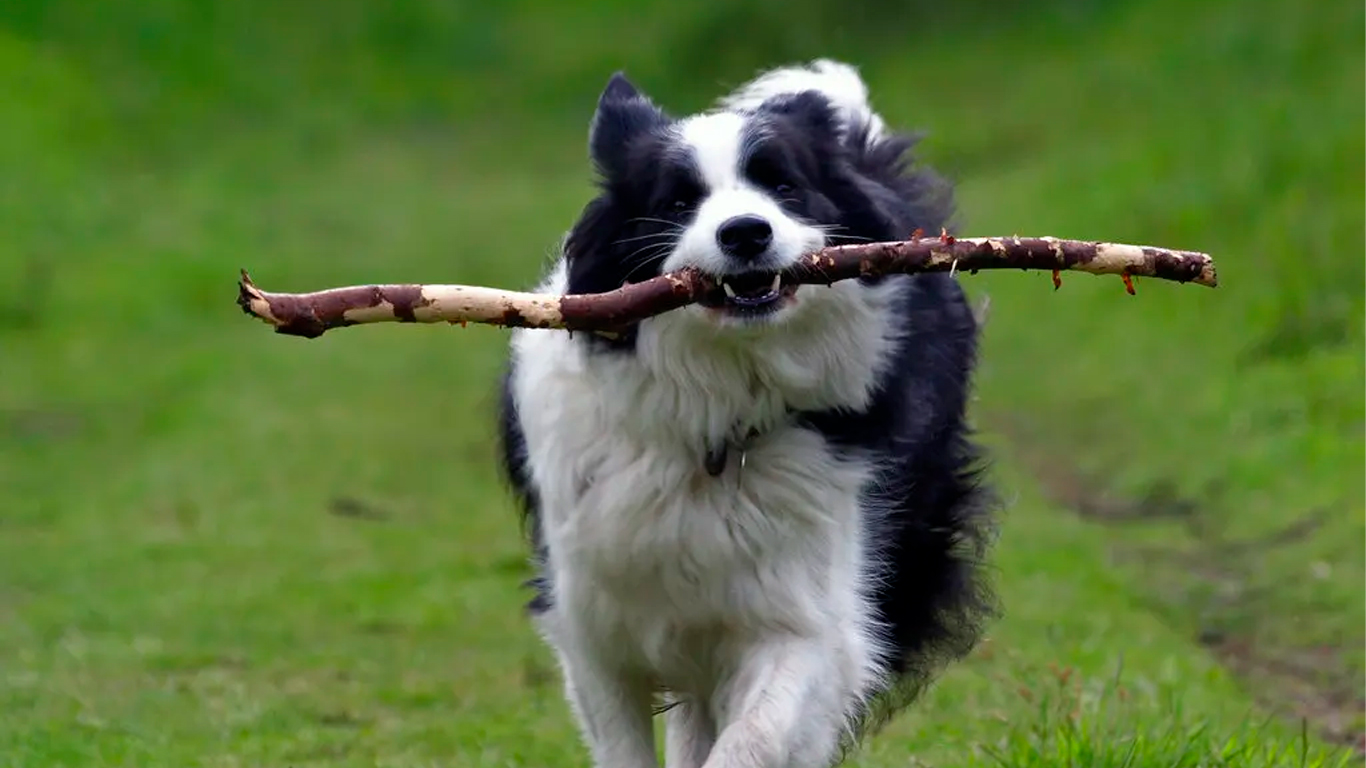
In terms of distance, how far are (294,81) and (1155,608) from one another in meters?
20.1

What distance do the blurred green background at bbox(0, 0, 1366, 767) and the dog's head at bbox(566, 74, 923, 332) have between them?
1.84 meters

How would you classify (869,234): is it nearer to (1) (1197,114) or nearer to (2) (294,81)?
(1) (1197,114)

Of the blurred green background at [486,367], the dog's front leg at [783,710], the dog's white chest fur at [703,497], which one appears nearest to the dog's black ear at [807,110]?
the dog's white chest fur at [703,497]

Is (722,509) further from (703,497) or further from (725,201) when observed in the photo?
(725,201)

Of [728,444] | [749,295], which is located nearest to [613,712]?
[728,444]

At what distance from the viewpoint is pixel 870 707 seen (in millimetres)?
5633

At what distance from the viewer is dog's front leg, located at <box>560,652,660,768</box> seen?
5371 millimetres

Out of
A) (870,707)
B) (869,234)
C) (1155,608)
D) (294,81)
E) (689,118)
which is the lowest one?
(1155,608)

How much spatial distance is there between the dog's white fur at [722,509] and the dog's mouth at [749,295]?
0.05 meters

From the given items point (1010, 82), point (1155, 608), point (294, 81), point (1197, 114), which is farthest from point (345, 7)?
point (1155, 608)

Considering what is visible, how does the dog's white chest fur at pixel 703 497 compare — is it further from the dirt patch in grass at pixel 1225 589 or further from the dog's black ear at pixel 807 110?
the dirt patch in grass at pixel 1225 589

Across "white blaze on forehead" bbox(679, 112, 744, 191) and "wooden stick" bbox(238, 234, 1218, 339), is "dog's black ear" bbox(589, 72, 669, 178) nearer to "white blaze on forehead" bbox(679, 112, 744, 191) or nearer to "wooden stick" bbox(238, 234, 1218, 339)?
"white blaze on forehead" bbox(679, 112, 744, 191)

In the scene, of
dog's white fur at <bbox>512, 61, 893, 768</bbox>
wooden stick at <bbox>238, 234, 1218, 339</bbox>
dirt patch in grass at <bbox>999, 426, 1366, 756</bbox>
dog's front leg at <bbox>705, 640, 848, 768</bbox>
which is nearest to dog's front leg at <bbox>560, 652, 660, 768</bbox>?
dog's white fur at <bbox>512, 61, 893, 768</bbox>

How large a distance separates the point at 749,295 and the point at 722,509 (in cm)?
58
